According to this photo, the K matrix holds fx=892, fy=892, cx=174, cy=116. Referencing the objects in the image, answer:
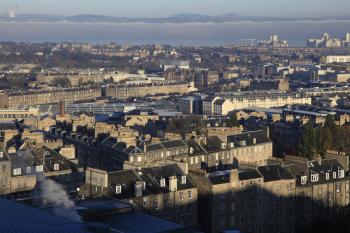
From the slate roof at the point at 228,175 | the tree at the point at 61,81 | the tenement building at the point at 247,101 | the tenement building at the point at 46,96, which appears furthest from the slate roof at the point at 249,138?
the tree at the point at 61,81

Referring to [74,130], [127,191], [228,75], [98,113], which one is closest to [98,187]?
[127,191]

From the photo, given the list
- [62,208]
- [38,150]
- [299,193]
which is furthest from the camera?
[38,150]

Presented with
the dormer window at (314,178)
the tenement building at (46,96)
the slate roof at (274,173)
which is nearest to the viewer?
the slate roof at (274,173)

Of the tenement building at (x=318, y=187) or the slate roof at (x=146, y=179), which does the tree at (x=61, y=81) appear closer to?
the tenement building at (x=318, y=187)

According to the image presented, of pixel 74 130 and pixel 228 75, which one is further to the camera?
pixel 228 75

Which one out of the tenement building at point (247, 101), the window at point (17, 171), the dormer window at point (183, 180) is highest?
the dormer window at point (183, 180)

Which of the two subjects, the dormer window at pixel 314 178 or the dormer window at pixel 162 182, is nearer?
the dormer window at pixel 162 182

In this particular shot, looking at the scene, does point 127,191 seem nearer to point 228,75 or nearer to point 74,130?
point 74,130

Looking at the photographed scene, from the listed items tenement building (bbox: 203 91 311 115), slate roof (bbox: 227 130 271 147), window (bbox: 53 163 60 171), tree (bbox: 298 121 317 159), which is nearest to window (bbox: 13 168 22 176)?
window (bbox: 53 163 60 171)

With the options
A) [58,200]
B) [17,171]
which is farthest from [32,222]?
[17,171]
